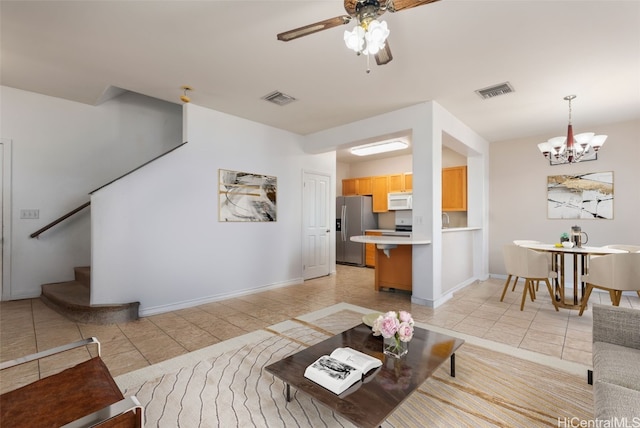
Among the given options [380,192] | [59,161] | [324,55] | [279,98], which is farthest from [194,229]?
[380,192]

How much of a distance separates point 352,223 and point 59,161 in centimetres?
564

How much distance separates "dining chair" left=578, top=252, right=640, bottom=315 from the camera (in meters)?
3.06

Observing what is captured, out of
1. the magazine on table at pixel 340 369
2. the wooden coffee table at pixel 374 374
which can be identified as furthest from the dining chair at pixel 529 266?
the magazine on table at pixel 340 369

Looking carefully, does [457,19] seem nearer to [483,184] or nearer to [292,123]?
[292,123]

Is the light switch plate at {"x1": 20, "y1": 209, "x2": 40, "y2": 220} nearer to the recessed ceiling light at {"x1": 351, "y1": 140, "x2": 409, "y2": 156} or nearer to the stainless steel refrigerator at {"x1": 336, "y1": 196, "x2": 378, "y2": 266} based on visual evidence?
the recessed ceiling light at {"x1": 351, "y1": 140, "x2": 409, "y2": 156}

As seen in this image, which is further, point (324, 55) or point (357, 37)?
point (324, 55)

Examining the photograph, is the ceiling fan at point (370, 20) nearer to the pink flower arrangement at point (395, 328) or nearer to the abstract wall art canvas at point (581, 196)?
the pink flower arrangement at point (395, 328)

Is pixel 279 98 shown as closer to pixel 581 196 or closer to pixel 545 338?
pixel 545 338

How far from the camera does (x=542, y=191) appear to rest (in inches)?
207

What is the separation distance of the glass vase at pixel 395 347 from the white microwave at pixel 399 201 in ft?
16.3

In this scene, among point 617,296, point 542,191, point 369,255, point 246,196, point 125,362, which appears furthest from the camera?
point 369,255

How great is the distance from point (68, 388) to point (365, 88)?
11.6ft

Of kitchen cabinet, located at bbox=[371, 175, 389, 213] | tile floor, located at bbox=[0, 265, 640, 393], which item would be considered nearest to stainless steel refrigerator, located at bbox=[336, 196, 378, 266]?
kitchen cabinet, located at bbox=[371, 175, 389, 213]

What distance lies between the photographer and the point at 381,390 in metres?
1.47
